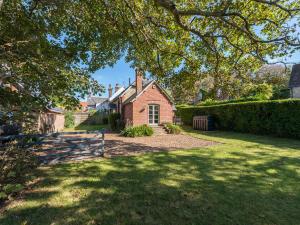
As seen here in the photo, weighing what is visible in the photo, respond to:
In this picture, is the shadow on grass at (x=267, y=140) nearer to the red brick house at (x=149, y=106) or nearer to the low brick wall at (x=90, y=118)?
the red brick house at (x=149, y=106)

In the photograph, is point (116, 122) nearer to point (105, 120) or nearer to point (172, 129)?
point (172, 129)

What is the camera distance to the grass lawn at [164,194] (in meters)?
3.18

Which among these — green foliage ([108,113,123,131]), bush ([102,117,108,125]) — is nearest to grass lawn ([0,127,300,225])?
green foliage ([108,113,123,131])

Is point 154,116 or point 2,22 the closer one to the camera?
point 2,22

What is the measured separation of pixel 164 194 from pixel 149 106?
48.9ft

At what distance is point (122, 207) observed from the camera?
11.5ft

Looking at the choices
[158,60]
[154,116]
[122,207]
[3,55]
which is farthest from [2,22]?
[154,116]

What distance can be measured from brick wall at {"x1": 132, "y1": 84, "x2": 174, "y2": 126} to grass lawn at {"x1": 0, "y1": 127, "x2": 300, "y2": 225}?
457 inches

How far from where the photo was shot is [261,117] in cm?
1367

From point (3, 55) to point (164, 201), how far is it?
474cm

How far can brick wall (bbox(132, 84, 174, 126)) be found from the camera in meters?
18.1

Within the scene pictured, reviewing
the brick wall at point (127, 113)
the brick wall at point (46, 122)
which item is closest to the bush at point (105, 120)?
A: the brick wall at point (127, 113)

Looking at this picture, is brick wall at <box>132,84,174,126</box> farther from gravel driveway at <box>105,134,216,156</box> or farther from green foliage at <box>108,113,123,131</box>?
gravel driveway at <box>105,134,216,156</box>

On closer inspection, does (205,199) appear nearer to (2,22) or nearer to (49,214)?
(49,214)
